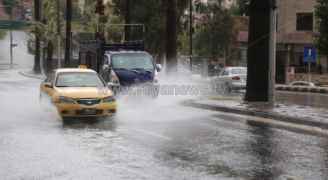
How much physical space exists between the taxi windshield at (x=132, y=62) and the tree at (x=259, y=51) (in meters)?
5.30

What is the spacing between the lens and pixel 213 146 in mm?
12711

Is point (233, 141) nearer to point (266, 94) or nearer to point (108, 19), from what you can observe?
point (266, 94)

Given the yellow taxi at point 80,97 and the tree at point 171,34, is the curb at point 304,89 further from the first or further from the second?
the yellow taxi at point 80,97

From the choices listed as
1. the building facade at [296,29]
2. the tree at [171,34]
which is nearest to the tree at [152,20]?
the building facade at [296,29]

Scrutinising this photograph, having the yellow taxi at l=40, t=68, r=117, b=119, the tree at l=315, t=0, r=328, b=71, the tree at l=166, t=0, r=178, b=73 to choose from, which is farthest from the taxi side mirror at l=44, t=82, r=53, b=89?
the tree at l=315, t=0, r=328, b=71

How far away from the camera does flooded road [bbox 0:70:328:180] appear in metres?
9.77

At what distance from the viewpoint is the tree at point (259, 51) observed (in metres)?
22.1

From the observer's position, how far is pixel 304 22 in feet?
203

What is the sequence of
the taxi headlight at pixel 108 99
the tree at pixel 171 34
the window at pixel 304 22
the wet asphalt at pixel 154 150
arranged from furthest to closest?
the window at pixel 304 22 < the tree at pixel 171 34 < the taxi headlight at pixel 108 99 < the wet asphalt at pixel 154 150

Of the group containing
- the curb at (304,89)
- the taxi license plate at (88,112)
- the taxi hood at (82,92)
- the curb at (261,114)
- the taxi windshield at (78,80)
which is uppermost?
the taxi windshield at (78,80)

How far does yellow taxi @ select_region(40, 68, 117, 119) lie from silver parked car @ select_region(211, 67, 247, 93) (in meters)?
17.6

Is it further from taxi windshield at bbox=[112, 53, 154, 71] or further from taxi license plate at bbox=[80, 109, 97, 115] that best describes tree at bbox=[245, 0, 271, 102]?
taxi license plate at bbox=[80, 109, 97, 115]

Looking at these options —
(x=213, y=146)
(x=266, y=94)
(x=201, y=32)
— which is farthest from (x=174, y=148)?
(x=201, y=32)

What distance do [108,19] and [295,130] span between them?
5896 centimetres
